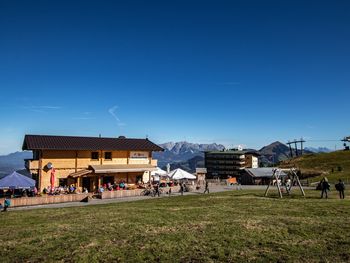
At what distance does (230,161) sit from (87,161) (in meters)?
80.6

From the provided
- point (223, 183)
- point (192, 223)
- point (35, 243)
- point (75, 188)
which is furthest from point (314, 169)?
point (35, 243)

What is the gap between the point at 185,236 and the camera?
15.3 m

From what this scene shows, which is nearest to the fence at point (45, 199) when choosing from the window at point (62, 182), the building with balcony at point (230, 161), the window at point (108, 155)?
the window at point (62, 182)

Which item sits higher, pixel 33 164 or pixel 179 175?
pixel 33 164

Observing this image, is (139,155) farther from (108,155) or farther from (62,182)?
(62,182)

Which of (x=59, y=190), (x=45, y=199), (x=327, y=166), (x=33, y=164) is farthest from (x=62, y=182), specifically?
(x=327, y=166)

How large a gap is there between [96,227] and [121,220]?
2.39 metres

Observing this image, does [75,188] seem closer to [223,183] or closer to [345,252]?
[223,183]

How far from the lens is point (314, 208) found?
74.5ft

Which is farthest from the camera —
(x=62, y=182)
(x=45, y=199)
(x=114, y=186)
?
(x=114, y=186)

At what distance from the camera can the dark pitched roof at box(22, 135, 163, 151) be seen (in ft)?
131

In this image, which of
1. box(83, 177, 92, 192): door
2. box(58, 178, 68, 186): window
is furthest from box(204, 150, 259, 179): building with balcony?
box(58, 178, 68, 186): window

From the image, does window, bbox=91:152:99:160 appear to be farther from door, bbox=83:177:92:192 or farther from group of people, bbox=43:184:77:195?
group of people, bbox=43:184:77:195

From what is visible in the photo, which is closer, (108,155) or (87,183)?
(87,183)
